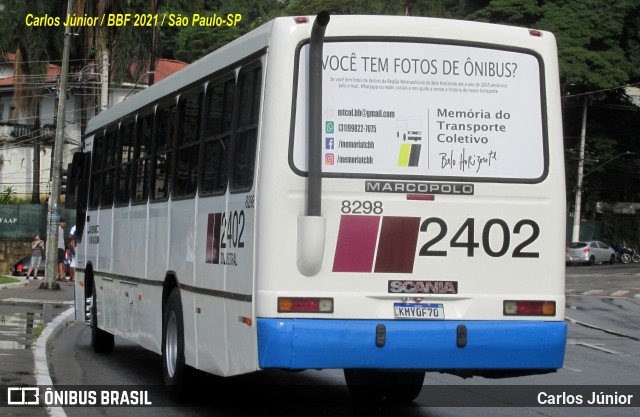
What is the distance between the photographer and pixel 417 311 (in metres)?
8.84

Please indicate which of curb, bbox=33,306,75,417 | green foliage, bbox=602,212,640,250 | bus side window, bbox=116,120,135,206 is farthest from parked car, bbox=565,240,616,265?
bus side window, bbox=116,120,135,206

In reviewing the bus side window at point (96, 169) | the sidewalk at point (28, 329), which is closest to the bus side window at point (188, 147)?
the sidewalk at point (28, 329)

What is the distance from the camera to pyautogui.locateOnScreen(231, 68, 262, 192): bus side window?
358 inches

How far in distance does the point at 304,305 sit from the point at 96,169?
27.7 ft

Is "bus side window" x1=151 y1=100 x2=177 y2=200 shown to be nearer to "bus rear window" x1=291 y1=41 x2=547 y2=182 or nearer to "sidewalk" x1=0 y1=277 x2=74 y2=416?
"sidewalk" x1=0 y1=277 x2=74 y2=416

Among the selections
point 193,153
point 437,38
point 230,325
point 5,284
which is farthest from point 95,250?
point 5,284

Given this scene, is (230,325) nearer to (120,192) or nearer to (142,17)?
(120,192)

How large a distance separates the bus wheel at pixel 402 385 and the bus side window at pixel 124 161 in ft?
14.0

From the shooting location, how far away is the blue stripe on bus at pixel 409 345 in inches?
335

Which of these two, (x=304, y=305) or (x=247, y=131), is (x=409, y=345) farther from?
(x=247, y=131)

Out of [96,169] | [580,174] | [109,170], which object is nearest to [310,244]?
[109,170]

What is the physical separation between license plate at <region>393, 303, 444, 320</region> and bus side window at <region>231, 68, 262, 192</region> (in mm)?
1499

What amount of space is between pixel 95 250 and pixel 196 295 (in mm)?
5853

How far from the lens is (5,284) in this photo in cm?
3127
